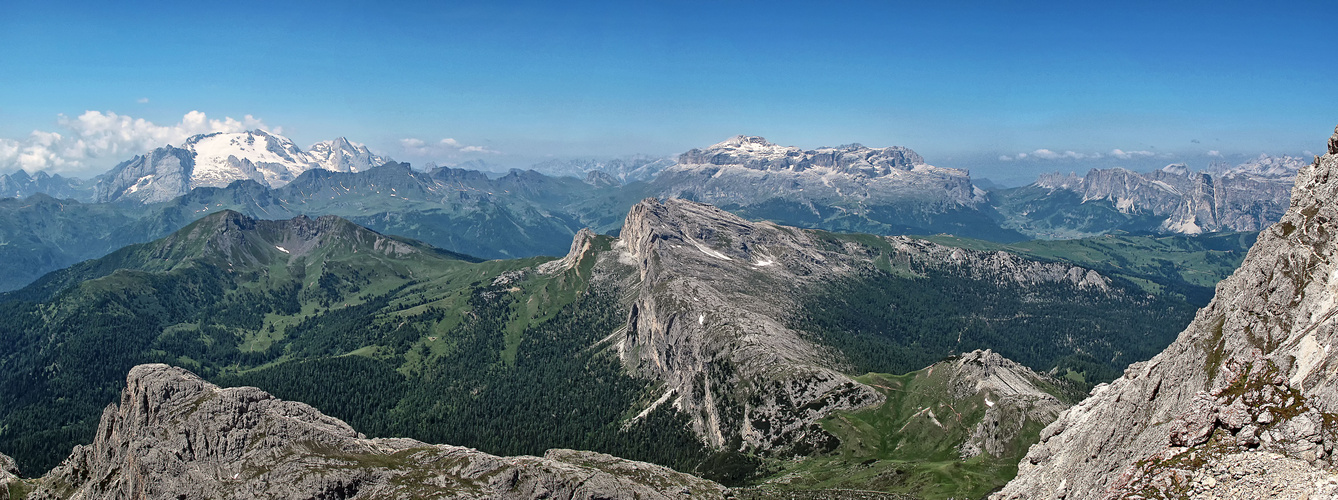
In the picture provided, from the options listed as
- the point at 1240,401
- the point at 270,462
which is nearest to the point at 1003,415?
the point at 1240,401

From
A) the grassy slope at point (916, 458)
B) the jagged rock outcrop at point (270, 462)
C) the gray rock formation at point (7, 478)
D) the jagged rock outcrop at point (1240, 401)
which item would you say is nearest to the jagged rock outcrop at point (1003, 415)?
the grassy slope at point (916, 458)

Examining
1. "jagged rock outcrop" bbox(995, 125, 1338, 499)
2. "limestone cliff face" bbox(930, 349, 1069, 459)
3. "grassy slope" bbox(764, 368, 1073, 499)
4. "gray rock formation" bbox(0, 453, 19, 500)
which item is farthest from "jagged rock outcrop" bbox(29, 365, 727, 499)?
"limestone cliff face" bbox(930, 349, 1069, 459)

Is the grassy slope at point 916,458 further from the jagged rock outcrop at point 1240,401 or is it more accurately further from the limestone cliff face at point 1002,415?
the jagged rock outcrop at point 1240,401

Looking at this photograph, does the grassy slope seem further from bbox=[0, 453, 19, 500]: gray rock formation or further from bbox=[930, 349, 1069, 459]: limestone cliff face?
bbox=[0, 453, 19, 500]: gray rock formation

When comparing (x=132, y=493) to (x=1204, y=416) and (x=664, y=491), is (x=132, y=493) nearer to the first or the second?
(x=664, y=491)

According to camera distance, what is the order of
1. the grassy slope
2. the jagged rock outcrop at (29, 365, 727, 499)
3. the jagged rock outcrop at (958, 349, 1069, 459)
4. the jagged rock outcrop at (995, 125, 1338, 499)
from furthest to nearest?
the jagged rock outcrop at (958, 349, 1069, 459)
the grassy slope
the jagged rock outcrop at (29, 365, 727, 499)
the jagged rock outcrop at (995, 125, 1338, 499)

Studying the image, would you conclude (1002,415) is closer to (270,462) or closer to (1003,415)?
(1003,415)
